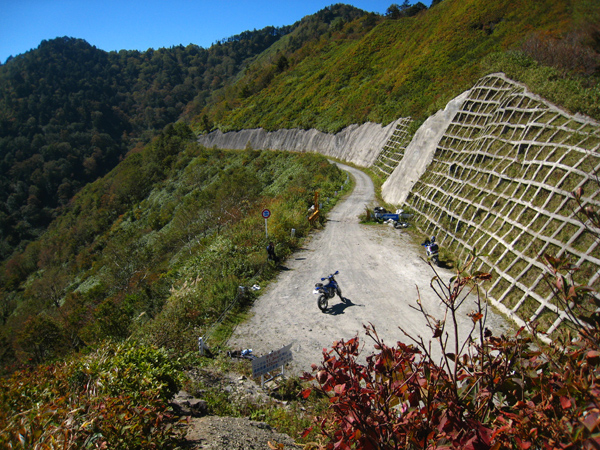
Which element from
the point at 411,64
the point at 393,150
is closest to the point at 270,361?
the point at 393,150

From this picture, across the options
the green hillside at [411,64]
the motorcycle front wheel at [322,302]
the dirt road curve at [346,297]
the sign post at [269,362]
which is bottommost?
the dirt road curve at [346,297]

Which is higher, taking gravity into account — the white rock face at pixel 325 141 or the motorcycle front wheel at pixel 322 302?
the white rock face at pixel 325 141

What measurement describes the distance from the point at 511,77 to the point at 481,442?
20.1m

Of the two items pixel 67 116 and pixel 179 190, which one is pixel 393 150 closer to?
pixel 179 190

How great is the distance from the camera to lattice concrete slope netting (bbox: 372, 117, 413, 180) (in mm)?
28250

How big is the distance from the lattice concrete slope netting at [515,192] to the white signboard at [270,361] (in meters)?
4.82

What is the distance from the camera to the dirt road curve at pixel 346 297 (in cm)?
961

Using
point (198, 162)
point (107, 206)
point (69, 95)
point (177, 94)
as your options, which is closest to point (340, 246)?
point (198, 162)

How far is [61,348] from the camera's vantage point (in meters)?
15.3

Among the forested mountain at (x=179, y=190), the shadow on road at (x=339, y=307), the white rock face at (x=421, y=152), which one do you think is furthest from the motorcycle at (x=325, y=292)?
the white rock face at (x=421, y=152)

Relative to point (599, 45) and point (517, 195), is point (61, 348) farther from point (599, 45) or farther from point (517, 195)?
point (599, 45)

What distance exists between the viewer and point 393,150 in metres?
30.1

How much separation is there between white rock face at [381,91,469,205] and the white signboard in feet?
48.4

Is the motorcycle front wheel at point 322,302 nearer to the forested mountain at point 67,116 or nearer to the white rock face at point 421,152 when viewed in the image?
the white rock face at point 421,152
